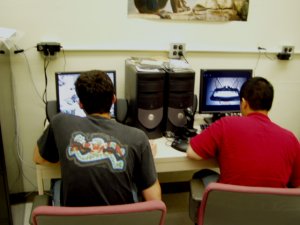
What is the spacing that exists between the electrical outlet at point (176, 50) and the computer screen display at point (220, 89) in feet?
0.98

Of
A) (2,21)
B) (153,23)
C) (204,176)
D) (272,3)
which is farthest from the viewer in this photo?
(272,3)

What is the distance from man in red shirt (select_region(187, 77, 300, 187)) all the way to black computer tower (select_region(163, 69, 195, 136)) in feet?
1.16

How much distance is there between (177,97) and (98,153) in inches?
31.8

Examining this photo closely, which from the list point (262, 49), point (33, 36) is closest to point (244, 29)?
point (262, 49)

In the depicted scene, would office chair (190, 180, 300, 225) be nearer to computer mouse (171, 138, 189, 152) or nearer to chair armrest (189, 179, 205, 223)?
chair armrest (189, 179, 205, 223)

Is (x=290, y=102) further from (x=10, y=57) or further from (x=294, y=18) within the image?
(x=10, y=57)

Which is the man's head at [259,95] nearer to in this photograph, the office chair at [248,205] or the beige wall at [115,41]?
the office chair at [248,205]

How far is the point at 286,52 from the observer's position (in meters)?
2.48

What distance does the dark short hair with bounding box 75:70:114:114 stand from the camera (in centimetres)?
128

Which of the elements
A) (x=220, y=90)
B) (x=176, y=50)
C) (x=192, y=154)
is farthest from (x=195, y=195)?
(x=176, y=50)

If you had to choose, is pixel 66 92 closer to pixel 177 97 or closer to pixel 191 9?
pixel 177 97

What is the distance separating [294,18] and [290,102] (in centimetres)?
70

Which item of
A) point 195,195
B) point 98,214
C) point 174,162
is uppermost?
point 98,214

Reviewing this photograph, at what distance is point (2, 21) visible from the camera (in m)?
1.96
